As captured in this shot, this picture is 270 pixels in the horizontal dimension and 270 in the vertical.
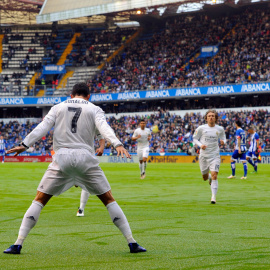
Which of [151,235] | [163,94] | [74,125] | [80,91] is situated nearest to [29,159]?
[163,94]

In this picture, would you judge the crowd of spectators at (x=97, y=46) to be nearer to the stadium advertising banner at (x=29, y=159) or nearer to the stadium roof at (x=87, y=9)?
the stadium roof at (x=87, y=9)

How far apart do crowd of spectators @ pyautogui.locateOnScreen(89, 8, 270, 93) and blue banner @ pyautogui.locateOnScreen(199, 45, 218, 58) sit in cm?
63

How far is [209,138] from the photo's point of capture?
1416 centimetres

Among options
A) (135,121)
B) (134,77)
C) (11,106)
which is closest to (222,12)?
(134,77)

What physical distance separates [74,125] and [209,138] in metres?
7.77

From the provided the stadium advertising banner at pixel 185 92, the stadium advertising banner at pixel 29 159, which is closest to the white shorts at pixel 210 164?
the stadium advertising banner at pixel 185 92

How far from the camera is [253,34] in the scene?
56.3 meters

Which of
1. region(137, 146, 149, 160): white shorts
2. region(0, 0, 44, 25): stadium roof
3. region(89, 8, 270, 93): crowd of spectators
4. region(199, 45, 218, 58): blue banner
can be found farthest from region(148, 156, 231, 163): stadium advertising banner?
region(0, 0, 44, 25): stadium roof

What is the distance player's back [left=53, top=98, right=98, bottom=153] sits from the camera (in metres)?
6.89

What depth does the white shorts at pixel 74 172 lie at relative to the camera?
6750 millimetres

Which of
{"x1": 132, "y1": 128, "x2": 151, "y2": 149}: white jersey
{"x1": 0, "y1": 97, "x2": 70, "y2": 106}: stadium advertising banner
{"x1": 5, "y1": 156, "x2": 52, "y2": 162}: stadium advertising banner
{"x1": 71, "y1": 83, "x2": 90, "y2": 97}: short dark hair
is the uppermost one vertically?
{"x1": 0, "y1": 97, "x2": 70, "y2": 106}: stadium advertising banner

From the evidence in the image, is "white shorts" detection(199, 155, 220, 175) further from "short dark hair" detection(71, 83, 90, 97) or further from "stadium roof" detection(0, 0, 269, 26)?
"stadium roof" detection(0, 0, 269, 26)

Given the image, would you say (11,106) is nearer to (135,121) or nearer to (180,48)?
(135,121)

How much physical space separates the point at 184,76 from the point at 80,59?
53.5ft
